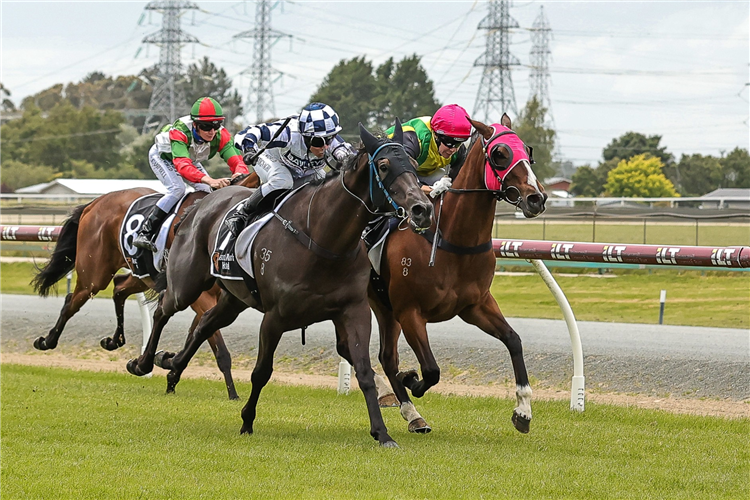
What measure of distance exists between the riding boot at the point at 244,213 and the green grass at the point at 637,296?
8.78 metres

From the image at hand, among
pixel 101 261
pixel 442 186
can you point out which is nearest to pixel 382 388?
pixel 442 186

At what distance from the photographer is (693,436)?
20.3 feet

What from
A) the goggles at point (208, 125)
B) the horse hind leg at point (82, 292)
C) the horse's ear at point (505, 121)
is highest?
the goggles at point (208, 125)

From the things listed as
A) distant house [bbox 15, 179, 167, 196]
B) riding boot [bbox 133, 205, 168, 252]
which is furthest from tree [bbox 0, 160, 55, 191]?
riding boot [bbox 133, 205, 168, 252]

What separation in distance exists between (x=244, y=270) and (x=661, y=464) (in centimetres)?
278

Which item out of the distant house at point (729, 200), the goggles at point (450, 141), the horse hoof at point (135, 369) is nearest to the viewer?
the goggles at point (450, 141)

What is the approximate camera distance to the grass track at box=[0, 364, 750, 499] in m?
4.70

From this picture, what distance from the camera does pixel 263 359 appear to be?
20.4 feet

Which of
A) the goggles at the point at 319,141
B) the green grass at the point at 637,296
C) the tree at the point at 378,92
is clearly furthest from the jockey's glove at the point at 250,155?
the tree at the point at 378,92

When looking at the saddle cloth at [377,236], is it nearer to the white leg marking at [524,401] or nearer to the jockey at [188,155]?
the white leg marking at [524,401]

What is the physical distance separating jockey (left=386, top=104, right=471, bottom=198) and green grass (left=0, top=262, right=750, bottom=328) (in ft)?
26.4

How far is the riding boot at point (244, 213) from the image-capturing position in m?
6.54

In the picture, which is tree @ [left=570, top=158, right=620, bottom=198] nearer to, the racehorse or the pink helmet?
the pink helmet

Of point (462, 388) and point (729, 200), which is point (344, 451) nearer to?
point (462, 388)
